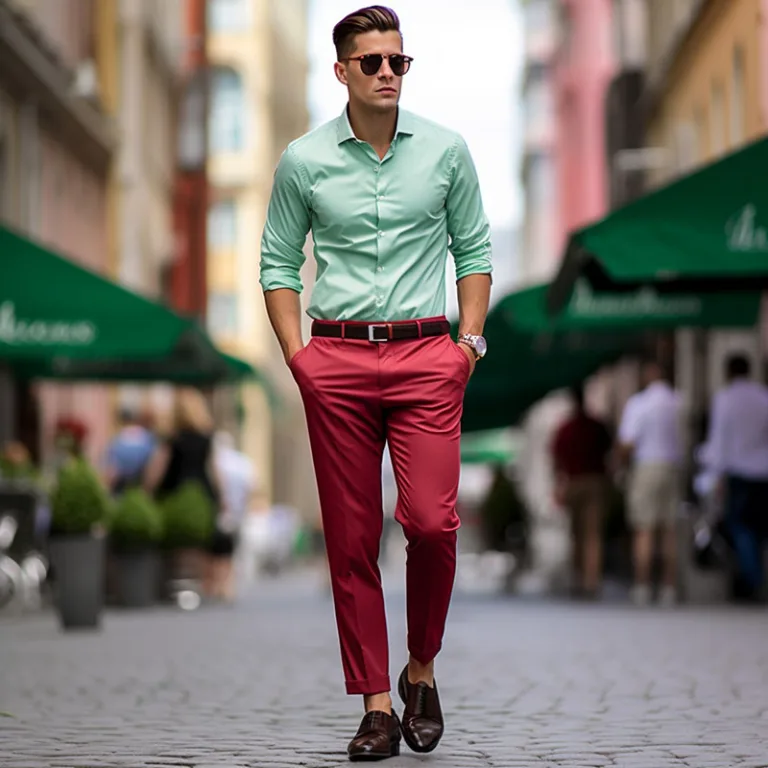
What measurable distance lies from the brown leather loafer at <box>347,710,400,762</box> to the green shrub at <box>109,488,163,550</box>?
11.4 m

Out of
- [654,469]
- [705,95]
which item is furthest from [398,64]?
[705,95]

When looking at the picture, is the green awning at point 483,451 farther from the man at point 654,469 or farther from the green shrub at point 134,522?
the green shrub at point 134,522

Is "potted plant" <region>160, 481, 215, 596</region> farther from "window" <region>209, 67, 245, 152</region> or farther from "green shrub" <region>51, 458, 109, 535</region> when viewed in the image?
"window" <region>209, 67, 245, 152</region>

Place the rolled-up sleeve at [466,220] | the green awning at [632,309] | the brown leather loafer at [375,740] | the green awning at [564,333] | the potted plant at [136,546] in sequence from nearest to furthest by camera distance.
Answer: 1. the brown leather loafer at [375,740]
2. the rolled-up sleeve at [466,220]
3. the green awning at [632,309]
4. the green awning at [564,333]
5. the potted plant at [136,546]

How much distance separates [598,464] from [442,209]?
13.4 metres

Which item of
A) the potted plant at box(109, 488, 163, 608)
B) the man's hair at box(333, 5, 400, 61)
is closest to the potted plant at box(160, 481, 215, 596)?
the potted plant at box(109, 488, 163, 608)

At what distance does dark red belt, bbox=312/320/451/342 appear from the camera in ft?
21.3

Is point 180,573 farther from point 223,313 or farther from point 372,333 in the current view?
point 223,313

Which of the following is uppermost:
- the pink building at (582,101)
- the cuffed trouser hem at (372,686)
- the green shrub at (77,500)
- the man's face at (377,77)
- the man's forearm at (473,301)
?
the pink building at (582,101)

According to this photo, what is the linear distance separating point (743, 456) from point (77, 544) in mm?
5304

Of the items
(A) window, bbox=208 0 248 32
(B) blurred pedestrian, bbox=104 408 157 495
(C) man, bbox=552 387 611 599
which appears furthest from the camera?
(A) window, bbox=208 0 248 32

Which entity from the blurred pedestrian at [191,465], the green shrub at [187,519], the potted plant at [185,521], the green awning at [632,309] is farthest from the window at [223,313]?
the green awning at [632,309]

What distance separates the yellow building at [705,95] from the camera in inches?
A: 893

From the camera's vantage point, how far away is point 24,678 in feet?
32.5
